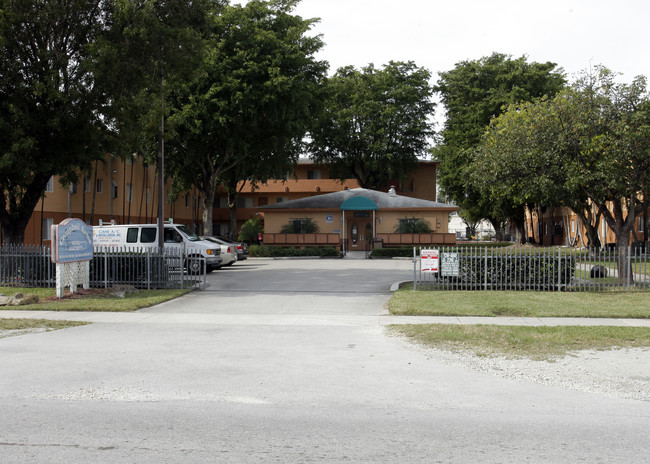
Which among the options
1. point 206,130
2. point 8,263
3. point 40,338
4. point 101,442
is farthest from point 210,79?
point 101,442

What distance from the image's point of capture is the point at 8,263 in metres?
17.9

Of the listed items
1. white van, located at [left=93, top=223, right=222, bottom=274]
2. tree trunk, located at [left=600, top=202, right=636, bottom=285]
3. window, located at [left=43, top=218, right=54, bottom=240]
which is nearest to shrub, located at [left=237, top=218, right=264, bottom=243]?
window, located at [left=43, top=218, right=54, bottom=240]

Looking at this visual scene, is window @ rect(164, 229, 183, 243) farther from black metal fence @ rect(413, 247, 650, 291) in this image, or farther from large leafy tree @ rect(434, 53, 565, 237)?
large leafy tree @ rect(434, 53, 565, 237)

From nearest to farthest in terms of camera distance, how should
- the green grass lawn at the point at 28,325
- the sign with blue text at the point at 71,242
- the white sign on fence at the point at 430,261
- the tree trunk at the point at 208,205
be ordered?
1. the green grass lawn at the point at 28,325
2. the sign with blue text at the point at 71,242
3. the white sign on fence at the point at 430,261
4. the tree trunk at the point at 208,205

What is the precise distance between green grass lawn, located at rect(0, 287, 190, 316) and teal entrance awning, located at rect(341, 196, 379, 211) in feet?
82.8

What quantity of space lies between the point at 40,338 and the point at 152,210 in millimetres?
34851

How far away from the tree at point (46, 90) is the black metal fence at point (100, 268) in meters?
2.62

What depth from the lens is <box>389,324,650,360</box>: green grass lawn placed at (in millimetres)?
9047

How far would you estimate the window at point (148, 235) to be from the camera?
23.2m

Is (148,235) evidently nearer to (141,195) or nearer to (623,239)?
(623,239)

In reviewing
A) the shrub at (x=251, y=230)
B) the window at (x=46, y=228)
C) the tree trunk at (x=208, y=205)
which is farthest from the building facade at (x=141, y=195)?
the tree trunk at (x=208, y=205)

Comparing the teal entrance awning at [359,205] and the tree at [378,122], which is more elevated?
Answer: the tree at [378,122]

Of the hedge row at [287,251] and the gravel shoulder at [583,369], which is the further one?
the hedge row at [287,251]

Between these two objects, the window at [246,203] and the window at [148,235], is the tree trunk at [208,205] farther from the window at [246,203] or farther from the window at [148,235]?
the window at [246,203]
